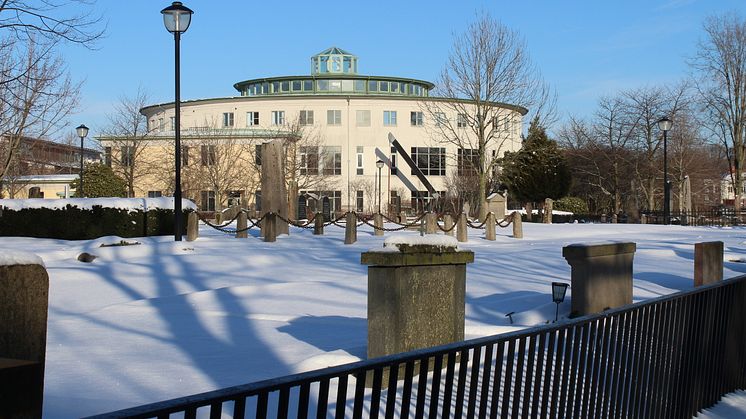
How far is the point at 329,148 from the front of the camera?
76062 millimetres

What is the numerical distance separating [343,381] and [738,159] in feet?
182

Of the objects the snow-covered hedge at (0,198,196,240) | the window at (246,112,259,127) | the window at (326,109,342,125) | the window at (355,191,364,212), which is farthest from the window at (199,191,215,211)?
the snow-covered hedge at (0,198,196,240)

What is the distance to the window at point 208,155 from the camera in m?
62.1

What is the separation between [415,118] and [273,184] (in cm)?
5195

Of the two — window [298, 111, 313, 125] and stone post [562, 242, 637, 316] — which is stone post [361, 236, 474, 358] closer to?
stone post [562, 242, 637, 316]

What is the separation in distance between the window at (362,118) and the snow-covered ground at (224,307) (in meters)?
54.5

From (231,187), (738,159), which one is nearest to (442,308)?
(738,159)

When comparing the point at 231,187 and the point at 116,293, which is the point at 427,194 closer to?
the point at 231,187

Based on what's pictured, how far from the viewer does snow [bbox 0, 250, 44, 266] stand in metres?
4.00

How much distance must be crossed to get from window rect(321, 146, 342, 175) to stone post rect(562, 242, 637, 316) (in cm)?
6331

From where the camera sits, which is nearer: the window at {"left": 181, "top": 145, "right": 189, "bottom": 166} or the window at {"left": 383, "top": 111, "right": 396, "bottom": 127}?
the window at {"left": 181, "top": 145, "right": 189, "bottom": 166}

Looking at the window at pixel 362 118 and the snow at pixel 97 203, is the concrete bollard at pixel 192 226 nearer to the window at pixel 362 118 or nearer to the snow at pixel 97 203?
the snow at pixel 97 203

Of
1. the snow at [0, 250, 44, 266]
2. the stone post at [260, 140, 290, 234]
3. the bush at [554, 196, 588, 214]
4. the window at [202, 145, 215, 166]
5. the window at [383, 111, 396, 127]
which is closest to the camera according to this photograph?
the snow at [0, 250, 44, 266]

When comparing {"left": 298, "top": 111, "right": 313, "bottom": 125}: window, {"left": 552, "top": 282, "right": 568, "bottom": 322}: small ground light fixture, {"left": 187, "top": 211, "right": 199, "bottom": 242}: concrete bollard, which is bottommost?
{"left": 552, "top": 282, "right": 568, "bottom": 322}: small ground light fixture
